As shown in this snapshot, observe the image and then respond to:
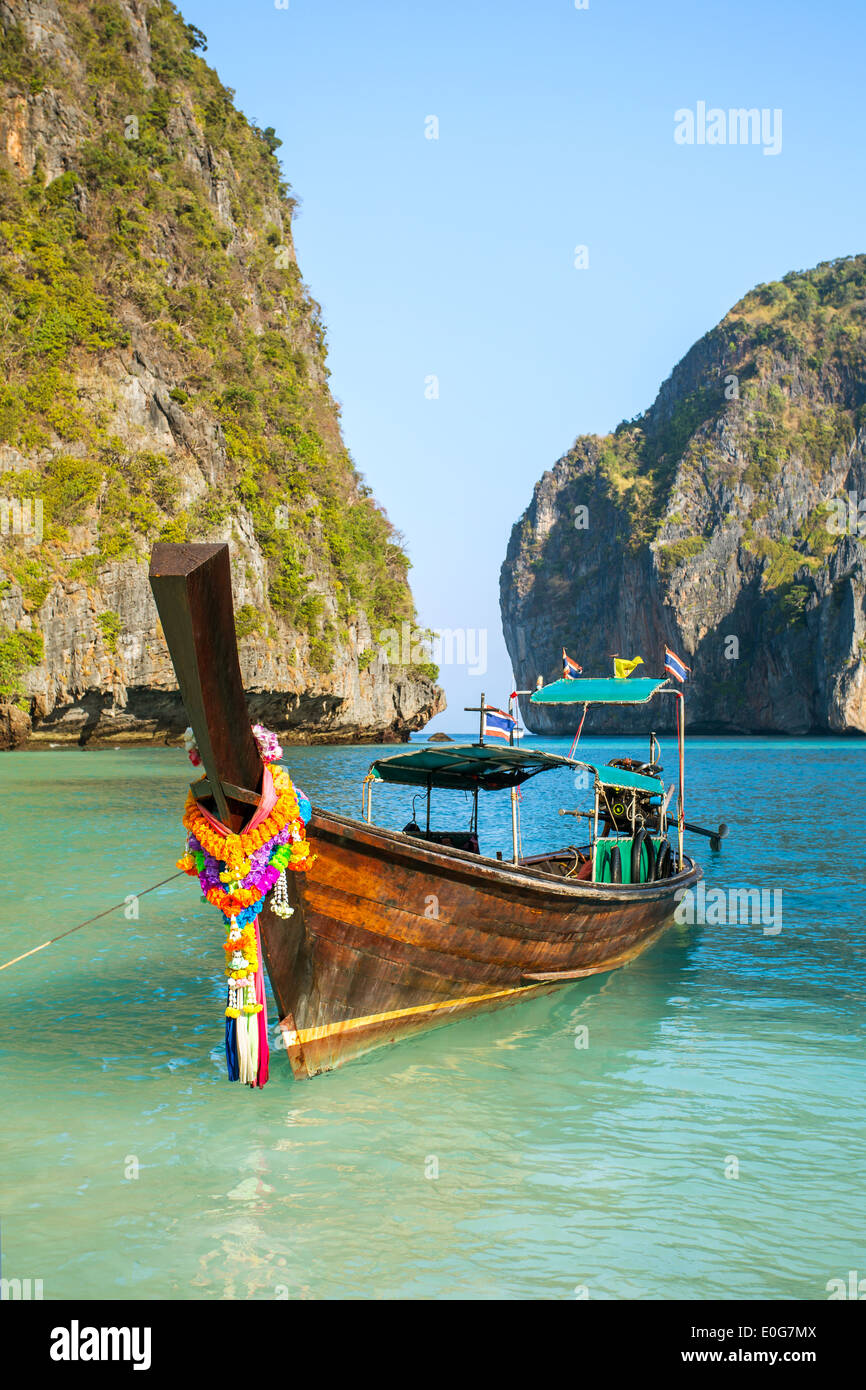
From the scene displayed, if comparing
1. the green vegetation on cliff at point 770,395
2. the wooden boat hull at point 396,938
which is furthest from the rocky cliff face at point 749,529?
the wooden boat hull at point 396,938

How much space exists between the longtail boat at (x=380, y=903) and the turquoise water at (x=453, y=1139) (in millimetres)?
358

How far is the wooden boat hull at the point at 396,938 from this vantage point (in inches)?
270

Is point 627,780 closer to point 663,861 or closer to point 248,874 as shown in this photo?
point 663,861

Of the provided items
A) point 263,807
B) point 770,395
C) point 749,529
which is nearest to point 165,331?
point 263,807

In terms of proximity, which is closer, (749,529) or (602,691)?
(602,691)

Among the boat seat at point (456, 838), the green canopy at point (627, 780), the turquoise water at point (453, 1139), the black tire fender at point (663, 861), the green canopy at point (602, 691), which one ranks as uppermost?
the green canopy at point (602, 691)

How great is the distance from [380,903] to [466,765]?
10.1 ft

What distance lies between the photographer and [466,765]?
10055 millimetres

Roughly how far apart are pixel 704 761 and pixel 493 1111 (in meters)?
46.0

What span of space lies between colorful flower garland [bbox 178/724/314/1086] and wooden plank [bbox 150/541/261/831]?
0.52 feet

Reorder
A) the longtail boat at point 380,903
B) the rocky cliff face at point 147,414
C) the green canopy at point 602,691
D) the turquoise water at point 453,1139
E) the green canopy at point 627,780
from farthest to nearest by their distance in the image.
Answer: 1. the rocky cliff face at point 147,414
2. the green canopy at point 602,691
3. the green canopy at point 627,780
4. the longtail boat at point 380,903
5. the turquoise water at point 453,1139

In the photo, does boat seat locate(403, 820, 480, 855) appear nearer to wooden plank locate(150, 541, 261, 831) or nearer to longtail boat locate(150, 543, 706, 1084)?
longtail boat locate(150, 543, 706, 1084)

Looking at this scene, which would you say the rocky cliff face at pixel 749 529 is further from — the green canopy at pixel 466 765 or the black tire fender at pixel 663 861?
the green canopy at pixel 466 765

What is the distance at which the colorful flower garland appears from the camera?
5.96 meters
